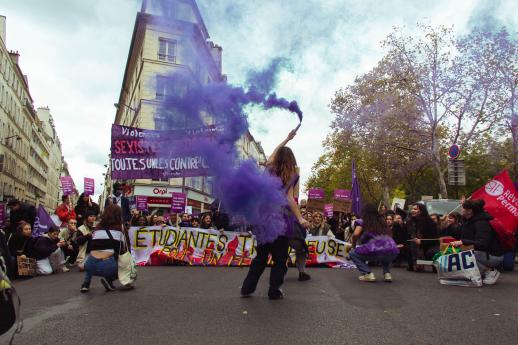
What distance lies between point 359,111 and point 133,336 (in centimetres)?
2689

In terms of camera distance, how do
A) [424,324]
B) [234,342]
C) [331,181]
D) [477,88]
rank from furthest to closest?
[331,181] → [477,88] → [424,324] → [234,342]

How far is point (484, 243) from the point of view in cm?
803

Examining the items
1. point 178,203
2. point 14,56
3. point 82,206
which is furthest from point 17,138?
point 82,206

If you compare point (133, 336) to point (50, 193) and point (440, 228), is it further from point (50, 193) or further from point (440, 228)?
point (50, 193)

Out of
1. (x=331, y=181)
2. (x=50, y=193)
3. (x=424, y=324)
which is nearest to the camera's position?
(x=424, y=324)

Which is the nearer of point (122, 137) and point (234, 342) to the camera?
point (234, 342)

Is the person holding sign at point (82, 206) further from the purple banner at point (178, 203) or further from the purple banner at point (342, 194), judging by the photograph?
the purple banner at point (342, 194)

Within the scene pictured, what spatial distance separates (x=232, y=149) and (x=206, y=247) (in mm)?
6650

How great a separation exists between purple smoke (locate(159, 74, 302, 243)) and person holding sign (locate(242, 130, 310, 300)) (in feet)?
0.41

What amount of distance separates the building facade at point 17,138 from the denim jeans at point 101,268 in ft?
128

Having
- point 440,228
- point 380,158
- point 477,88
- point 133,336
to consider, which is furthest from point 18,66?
point 133,336

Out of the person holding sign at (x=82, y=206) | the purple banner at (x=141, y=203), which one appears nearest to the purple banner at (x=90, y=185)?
→ the person holding sign at (x=82, y=206)

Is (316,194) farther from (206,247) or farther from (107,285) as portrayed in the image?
(107,285)

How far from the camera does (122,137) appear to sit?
41.1 ft
